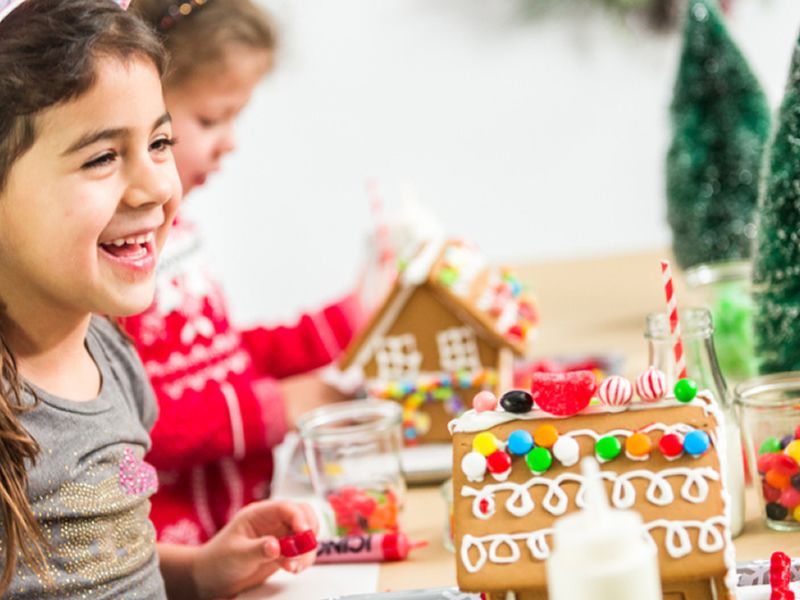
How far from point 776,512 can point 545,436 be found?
1.17 ft

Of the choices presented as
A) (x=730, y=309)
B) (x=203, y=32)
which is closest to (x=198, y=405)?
(x=203, y=32)

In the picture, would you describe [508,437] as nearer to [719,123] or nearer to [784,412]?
[784,412]

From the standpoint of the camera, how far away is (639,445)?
0.82 m

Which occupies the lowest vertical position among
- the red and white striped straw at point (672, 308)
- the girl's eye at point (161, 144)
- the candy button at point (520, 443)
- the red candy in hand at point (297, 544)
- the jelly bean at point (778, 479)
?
the red candy in hand at point (297, 544)

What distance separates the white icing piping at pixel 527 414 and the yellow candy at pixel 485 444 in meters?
0.01

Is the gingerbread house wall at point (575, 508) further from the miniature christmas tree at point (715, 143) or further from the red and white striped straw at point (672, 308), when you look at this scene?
the miniature christmas tree at point (715, 143)

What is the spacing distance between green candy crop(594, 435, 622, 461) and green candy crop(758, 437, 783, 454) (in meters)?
0.33

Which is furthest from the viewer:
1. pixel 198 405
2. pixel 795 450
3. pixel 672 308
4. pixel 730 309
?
pixel 198 405

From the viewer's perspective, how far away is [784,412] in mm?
1098

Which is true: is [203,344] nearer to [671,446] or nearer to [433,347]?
[433,347]

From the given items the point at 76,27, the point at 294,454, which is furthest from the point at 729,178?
the point at 76,27

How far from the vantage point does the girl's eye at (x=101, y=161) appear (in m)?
0.96

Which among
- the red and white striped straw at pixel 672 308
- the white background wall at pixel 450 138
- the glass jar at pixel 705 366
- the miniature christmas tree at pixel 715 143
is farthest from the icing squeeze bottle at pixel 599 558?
the white background wall at pixel 450 138

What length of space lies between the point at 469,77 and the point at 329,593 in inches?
106
